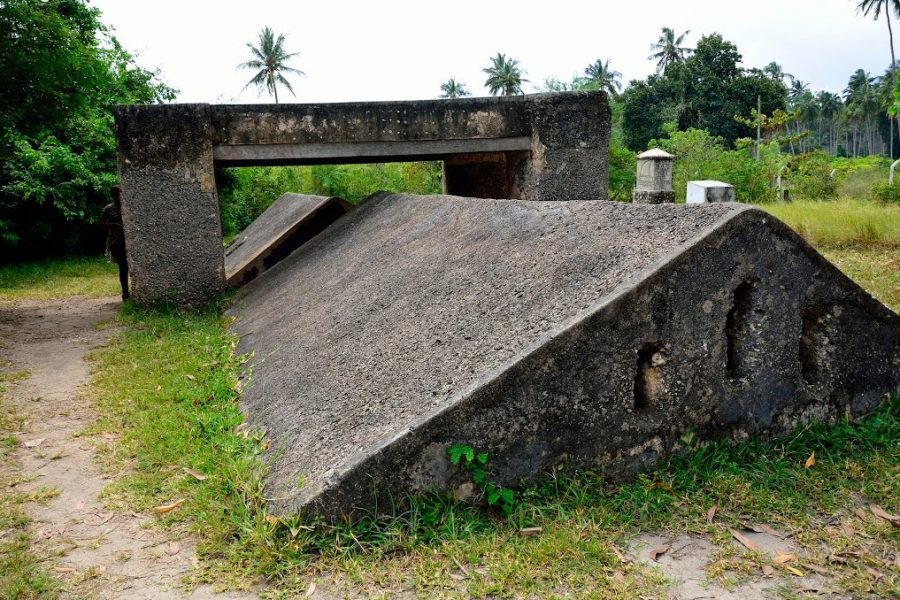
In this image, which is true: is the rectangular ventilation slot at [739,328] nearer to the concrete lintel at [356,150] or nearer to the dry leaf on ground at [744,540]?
the dry leaf on ground at [744,540]

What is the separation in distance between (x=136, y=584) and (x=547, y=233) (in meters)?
3.42

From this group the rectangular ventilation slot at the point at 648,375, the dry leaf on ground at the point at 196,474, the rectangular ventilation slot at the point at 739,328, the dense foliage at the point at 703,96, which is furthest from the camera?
the dense foliage at the point at 703,96

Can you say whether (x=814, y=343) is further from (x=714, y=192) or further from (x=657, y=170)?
(x=657, y=170)

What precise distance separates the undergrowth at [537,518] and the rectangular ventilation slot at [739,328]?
0.45 metres

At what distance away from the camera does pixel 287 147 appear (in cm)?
916

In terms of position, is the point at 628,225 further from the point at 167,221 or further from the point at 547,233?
the point at 167,221

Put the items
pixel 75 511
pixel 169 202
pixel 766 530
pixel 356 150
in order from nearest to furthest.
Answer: pixel 766 530
pixel 75 511
pixel 169 202
pixel 356 150

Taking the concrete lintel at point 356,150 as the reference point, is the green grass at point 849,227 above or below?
below

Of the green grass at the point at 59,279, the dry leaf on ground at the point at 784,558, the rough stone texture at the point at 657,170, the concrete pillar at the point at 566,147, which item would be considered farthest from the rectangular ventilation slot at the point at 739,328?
the green grass at the point at 59,279

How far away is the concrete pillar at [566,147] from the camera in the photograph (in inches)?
381

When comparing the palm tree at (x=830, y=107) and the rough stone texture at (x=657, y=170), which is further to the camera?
the palm tree at (x=830, y=107)

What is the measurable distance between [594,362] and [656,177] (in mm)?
10142

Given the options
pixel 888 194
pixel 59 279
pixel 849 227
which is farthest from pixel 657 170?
pixel 59 279

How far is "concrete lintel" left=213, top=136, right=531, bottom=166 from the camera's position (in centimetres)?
912
